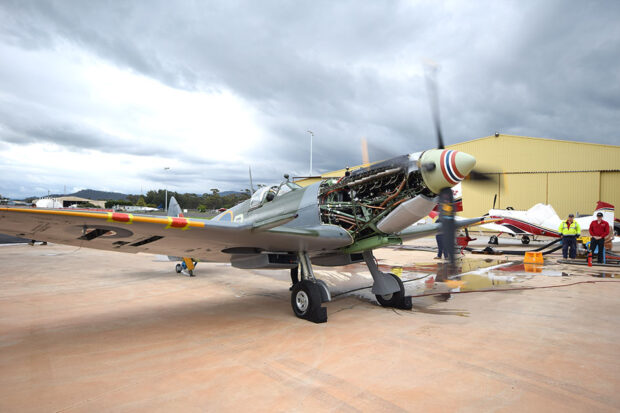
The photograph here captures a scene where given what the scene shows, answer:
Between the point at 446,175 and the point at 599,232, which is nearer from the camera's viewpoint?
the point at 446,175

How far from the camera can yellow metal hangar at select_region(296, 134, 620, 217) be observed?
90.7 feet

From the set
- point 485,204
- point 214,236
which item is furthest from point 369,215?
point 485,204

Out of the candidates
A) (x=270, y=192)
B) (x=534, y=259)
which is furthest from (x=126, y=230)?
(x=534, y=259)

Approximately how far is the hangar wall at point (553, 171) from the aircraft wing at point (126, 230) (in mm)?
27389

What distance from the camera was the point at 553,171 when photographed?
2939 centimetres

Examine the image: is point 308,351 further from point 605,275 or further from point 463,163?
point 605,275

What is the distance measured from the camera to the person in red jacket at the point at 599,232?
11422mm

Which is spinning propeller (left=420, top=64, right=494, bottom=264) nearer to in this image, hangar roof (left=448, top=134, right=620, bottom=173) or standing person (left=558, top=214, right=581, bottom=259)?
standing person (left=558, top=214, right=581, bottom=259)

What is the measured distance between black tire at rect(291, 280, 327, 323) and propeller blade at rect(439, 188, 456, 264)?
6.65 feet

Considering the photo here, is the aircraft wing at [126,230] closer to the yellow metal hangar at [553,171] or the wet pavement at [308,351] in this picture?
the wet pavement at [308,351]

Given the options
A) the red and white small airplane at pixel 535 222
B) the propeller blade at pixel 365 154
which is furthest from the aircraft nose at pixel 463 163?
the red and white small airplane at pixel 535 222

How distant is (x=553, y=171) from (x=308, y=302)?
32722mm

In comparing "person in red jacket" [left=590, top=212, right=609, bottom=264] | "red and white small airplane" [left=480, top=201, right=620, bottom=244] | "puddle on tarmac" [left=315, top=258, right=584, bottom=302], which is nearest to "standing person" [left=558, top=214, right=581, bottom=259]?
"person in red jacket" [left=590, top=212, right=609, bottom=264]

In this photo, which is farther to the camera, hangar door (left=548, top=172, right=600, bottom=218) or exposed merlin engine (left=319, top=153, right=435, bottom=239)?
hangar door (left=548, top=172, right=600, bottom=218)
